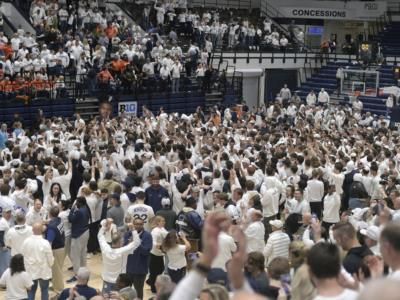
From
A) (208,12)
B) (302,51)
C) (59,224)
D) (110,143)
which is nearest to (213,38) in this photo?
(208,12)

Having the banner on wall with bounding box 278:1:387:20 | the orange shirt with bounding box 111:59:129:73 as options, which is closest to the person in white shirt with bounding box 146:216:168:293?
the orange shirt with bounding box 111:59:129:73

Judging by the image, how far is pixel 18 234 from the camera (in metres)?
9.66

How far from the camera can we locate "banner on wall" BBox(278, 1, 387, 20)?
38.6m

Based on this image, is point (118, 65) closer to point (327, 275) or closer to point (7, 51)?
point (7, 51)

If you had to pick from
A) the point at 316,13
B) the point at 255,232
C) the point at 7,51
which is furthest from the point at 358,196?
the point at 316,13

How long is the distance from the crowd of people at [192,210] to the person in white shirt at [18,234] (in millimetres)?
17

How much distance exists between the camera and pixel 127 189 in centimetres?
1179

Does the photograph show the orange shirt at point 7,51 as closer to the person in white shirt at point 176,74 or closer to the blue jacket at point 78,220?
the person in white shirt at point 176,74

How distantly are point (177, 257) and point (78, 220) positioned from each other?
1970mm

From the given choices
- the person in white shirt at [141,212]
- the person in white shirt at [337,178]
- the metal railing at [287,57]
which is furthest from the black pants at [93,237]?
the metal railing at [287,57]

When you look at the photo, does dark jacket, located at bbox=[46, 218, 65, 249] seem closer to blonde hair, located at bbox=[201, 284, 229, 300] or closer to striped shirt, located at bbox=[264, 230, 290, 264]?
striped shirt, located at bbox=[264, 230, 290, 264]

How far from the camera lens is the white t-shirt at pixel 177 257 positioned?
9492mm

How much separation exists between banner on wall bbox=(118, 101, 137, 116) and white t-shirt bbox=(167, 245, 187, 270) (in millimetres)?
15966

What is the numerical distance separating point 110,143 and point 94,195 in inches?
168
